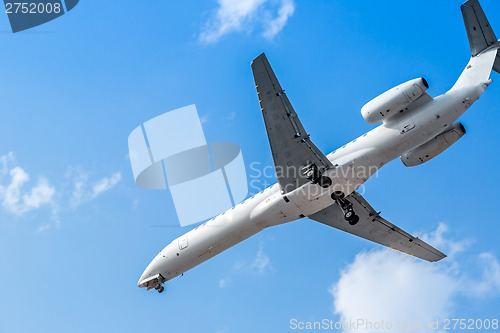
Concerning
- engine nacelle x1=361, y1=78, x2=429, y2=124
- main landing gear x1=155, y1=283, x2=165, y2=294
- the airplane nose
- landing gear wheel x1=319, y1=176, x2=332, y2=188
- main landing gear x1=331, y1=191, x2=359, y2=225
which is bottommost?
main landing gear x1=331, y1=191, x2=359, y2=225

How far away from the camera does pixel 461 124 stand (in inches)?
1193

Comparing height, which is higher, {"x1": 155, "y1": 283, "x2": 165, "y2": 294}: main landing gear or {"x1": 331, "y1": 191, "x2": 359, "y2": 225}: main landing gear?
{"x1": 155, "y1": 283, "x2": 165, "y2": 294}: main landing gear

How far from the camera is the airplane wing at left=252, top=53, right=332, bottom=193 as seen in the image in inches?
1108

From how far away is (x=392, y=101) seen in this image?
28516 millimetres

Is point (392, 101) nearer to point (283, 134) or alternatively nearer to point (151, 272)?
point (283, 134)

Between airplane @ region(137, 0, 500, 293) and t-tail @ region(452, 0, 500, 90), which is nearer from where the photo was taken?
airplane @ region(137, 0, 500, 293)

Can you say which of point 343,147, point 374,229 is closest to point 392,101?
point 343,147

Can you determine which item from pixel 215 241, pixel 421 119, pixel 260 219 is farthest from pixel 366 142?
pixel 215 241

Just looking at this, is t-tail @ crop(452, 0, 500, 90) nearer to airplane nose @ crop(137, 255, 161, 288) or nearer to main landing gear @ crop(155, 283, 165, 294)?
airplane nose @ crop(137, 255, 161, 288)

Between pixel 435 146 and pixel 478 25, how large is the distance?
19.9 ft

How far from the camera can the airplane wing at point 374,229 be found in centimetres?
3566

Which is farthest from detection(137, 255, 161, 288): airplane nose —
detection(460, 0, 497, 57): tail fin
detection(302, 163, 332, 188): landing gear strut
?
detection(460, 0, 497, 57): tail fin

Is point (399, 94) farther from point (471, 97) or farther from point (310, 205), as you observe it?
point (310, 205)

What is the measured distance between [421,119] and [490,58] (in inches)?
178
